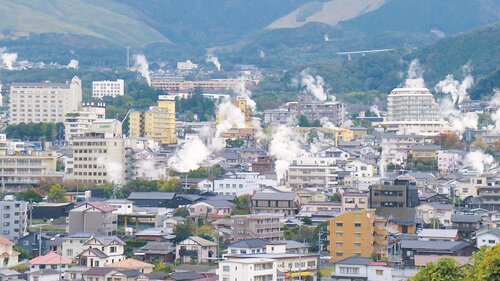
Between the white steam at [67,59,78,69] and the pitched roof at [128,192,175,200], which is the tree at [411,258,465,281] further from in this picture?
the white steam at [67,59,78,69]

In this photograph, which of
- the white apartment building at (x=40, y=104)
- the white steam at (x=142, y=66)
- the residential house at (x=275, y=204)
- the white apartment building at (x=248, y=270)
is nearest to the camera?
the white apartment building at (x=248, y=270)

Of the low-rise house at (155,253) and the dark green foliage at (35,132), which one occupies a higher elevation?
the dark green foliage at (35,132)

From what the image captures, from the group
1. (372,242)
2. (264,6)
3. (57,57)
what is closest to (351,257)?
(372,242)

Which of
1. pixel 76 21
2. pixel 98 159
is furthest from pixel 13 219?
pixel 76 21

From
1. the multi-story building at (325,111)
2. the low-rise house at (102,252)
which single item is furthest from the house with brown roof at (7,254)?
the multi-story building at (325,111)

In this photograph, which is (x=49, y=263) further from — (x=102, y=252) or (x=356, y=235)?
(x=356, y=235)

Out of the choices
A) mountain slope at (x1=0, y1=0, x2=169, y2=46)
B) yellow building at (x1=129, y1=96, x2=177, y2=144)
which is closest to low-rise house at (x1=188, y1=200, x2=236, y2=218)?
yellow building at (x1=129, y1=96, x2=177, y2=144)

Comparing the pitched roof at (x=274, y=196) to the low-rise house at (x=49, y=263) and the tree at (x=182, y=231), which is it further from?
the low-rise house at (x=49, y=263)
